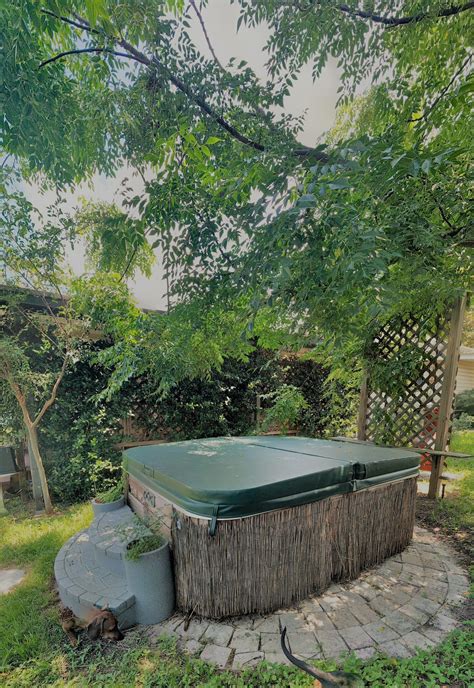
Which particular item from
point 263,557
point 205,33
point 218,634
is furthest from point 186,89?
point 218,634

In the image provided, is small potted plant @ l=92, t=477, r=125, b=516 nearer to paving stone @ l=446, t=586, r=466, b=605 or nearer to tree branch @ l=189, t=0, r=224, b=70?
paving stone @ l=446, t=586, r=466, b=605

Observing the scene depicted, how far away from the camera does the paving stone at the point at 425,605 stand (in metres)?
2.29

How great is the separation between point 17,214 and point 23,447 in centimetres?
344

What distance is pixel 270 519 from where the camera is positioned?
225cm

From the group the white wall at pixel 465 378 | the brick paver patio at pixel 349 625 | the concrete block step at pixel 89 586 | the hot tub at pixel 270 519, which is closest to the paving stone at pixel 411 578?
the brick paver patio at pixel 349 625

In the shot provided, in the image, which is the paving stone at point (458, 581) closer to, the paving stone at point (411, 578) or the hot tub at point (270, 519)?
the paving stone at point (411, 578)

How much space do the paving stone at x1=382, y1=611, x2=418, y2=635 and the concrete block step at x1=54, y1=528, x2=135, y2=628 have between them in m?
1.69

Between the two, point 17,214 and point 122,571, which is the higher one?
point 17,214

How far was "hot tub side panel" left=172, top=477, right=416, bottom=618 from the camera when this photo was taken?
7.17 ft

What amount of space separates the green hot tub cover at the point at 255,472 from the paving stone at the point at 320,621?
0.72 m

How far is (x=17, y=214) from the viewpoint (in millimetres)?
3818

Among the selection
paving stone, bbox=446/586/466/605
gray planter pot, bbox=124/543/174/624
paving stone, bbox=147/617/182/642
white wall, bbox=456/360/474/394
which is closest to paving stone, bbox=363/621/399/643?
paving stone, bbox=446/586/466/605

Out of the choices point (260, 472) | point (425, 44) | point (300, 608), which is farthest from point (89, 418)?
point (425, 44)

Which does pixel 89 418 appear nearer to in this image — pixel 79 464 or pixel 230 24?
pixel 79 464
